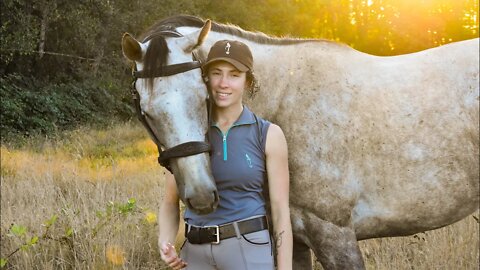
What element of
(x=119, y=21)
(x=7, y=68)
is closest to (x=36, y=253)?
(x=7, y=68)

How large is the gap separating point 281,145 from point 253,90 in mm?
456

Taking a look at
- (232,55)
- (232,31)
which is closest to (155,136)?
(232,55)

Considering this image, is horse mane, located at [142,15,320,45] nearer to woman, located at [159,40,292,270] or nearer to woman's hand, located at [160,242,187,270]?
woman, located at [159,40,292,270]

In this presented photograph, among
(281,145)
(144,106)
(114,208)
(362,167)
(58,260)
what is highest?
(144,106)

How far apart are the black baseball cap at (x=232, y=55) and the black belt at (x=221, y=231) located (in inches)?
28.9

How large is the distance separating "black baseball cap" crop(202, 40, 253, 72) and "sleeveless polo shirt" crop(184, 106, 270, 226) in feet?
0.91

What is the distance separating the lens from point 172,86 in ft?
7.86

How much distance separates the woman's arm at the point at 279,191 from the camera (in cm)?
241

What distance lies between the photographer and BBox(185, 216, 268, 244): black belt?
2.32 m

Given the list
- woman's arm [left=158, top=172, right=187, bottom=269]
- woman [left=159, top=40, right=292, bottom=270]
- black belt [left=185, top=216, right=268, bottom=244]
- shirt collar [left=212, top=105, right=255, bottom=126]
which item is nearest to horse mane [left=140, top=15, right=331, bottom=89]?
woman [left=159, top=40, right=292, bottom=270]

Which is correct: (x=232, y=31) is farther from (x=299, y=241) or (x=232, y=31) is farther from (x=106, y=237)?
(x=106, y=237)

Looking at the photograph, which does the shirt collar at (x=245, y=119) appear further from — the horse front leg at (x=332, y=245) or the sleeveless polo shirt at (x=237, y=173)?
the horse front leg at (x=332, y=245)

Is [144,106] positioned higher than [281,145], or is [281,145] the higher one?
[144,106]

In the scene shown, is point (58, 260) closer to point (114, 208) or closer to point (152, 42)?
point (114, 208)
